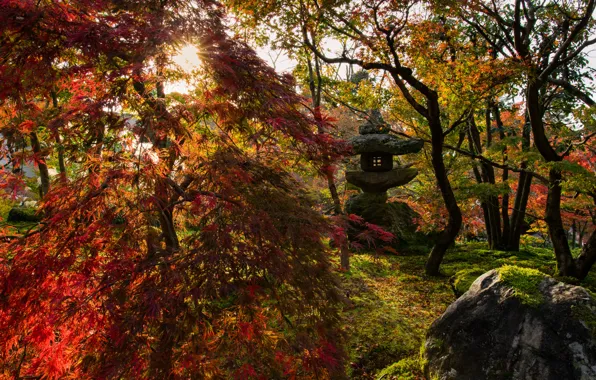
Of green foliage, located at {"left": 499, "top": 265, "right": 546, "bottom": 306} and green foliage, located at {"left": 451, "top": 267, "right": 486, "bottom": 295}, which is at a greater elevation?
green foliage, located at {"left": 499, "top": 265, "right": 546, "bottom": 306}

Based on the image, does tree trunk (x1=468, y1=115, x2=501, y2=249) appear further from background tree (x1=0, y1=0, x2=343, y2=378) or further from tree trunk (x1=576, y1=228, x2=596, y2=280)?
background tree (x1=0, y1=0, x2=343, y2=378)

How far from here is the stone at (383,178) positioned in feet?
36.0

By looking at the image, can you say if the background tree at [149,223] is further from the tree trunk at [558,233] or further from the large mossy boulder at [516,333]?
the tree trunk at [558,233]

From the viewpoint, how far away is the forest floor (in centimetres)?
495

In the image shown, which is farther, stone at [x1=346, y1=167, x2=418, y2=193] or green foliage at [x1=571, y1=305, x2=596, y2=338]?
stone at [x1=346, y1=167, x2=418, y2=193]

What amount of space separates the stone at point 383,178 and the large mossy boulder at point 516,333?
7174 mm

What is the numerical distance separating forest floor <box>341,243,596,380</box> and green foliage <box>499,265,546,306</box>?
4.56ft

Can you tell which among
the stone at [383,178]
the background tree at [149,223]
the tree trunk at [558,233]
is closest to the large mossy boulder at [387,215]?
the stone at [383,178]

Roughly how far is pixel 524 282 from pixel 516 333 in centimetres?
57

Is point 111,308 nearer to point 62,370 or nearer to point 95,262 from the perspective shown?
point 95,262

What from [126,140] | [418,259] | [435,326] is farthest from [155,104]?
[418,259]

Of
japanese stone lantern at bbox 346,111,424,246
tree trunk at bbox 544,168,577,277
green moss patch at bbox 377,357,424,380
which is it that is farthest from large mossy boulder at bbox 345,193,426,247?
green moss patch at bbox 377,357,424,380

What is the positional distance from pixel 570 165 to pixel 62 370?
7.04m

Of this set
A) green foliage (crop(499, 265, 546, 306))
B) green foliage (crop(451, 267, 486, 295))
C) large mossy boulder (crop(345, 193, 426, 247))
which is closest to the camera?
green foliage (crop(499, 265, 546, 306))
